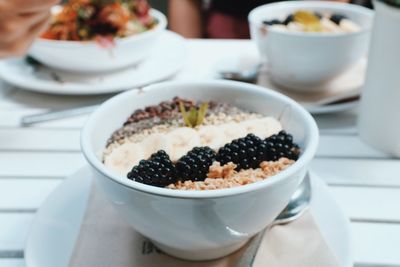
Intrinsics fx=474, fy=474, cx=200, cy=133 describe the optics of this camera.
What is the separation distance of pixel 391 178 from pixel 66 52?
2.18 feet

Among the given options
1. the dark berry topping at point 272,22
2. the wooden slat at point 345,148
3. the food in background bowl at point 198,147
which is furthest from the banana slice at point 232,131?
the dark berry topping at point 272,22

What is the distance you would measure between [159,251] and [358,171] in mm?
345

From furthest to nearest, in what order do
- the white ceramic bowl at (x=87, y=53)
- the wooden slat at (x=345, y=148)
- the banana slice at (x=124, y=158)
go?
1. the white ceramic bowl at (x=87, y=53)
2. the wooden slat at (x=345, y=148)
3. the banana slice at (x=124, y=158)

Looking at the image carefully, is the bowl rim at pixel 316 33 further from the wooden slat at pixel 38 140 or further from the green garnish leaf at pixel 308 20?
the wooden slat at pixel 38 140

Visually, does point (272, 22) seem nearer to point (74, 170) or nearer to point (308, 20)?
point (308, 20)

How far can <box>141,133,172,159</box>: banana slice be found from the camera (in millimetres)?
548

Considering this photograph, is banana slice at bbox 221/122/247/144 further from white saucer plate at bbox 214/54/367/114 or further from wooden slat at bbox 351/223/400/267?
white saucer plate at bbox 214/54/367/114

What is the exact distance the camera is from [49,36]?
108 centimetres

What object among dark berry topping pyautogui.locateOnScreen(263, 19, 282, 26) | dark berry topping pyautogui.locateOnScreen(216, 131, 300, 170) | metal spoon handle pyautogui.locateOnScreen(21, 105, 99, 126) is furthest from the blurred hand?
dark berry topping pyautogui.locateOnScreen(263, 19, 282, 26)

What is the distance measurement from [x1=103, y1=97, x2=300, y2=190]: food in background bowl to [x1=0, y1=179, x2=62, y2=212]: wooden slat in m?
0.15

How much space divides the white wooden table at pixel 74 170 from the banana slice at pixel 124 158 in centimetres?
15

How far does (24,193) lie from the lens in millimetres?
663

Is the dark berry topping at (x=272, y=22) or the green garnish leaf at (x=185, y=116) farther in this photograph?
the dark berry topping at (x=272, y=22)

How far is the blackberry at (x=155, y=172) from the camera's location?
486mm
